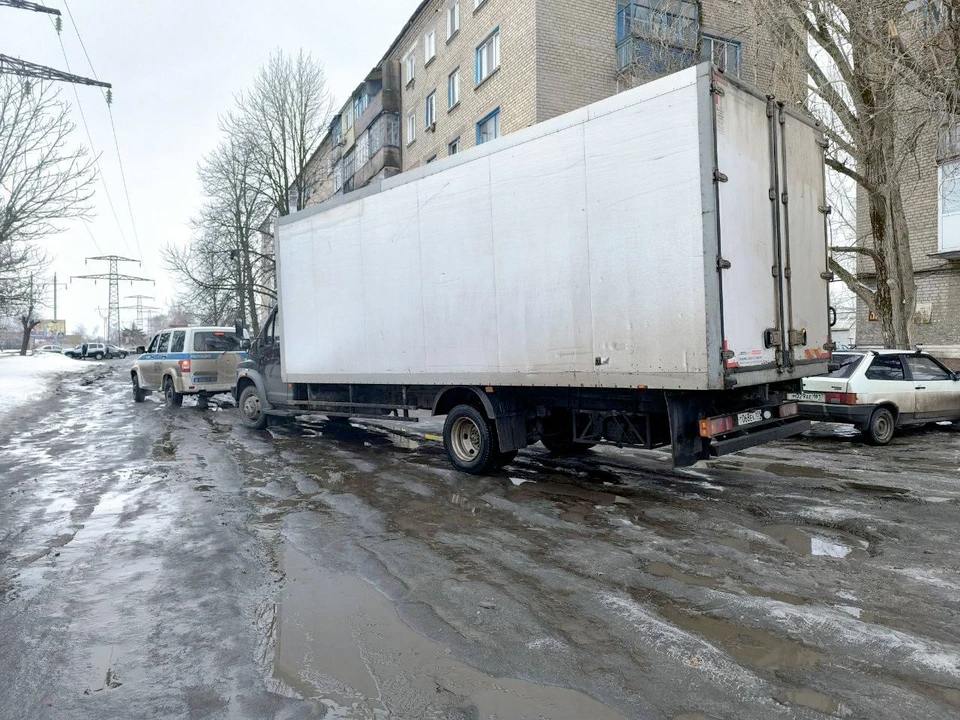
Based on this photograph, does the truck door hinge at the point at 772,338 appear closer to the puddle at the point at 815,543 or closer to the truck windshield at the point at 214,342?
the puddle at the point at 815,543

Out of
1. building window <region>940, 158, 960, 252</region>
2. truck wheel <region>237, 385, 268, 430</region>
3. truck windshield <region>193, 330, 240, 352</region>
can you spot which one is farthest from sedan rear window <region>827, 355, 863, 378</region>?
truck windshield <region>193, 330, 240, 352</region>

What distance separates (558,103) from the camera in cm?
1844

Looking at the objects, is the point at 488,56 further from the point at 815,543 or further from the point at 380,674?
the point at 380,674

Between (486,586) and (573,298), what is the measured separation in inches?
116

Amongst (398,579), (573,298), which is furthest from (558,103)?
(398,579)

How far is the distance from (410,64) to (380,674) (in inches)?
1141

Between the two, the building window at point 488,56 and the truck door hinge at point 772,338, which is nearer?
the truck door hinge at point 772,338

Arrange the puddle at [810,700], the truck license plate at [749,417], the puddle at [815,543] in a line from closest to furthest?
the puddle at [810,700] → the puddle at [815,543] → the truck license plate at [749,417]

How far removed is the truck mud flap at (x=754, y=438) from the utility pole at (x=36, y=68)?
19729 mm

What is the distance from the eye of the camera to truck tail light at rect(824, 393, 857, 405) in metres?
9.43

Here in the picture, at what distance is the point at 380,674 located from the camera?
307 cm

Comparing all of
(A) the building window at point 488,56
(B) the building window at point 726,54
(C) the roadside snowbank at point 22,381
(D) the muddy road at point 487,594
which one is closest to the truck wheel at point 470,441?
(D) the muddy road at point 487,594

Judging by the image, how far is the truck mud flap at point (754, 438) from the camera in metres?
5.79

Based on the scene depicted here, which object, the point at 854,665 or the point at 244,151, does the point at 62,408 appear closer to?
the point at 244,151
